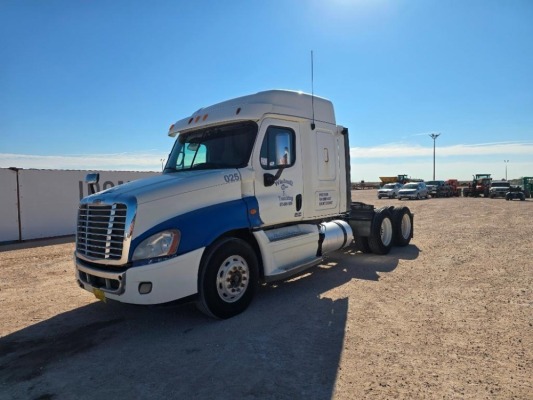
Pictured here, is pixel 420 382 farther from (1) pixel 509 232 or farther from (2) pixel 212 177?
(1) pixel 509 232

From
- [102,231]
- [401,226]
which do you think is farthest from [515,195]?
[102,231]

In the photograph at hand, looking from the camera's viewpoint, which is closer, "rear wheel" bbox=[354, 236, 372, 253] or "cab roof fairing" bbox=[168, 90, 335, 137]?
"cab roof fairing" bbox=[168, 90, 335, 137]

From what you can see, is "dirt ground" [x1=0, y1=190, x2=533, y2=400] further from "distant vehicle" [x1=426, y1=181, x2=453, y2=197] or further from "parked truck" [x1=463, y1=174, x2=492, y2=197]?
"parked truck" [x1=463, y1=174, x2=492, y2=197]

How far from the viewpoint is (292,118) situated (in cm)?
633

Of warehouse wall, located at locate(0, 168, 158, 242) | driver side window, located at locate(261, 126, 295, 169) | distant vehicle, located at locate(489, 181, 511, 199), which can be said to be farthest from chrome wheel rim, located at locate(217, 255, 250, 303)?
distant vehicle, located at locate(489, 181, 511, 199)

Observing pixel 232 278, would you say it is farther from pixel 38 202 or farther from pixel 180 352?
pixel 38 202

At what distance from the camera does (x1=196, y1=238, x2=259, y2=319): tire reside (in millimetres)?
4695

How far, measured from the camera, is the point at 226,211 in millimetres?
4969

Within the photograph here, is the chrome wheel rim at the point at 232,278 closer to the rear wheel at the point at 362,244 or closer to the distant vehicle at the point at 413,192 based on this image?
the rear wheel at the point at 362,244

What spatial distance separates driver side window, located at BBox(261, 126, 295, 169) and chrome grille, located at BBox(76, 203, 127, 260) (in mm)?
2253

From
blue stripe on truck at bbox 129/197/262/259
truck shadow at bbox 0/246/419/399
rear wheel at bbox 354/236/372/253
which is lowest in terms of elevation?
truck shadow at bbox 0/246/419/399

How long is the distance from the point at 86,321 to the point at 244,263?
2316mm

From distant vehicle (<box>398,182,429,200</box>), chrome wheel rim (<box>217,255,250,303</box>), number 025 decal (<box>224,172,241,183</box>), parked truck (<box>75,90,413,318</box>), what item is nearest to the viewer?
parked truck (<box>75,90,413,318</box>)

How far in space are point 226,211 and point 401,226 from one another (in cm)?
672
